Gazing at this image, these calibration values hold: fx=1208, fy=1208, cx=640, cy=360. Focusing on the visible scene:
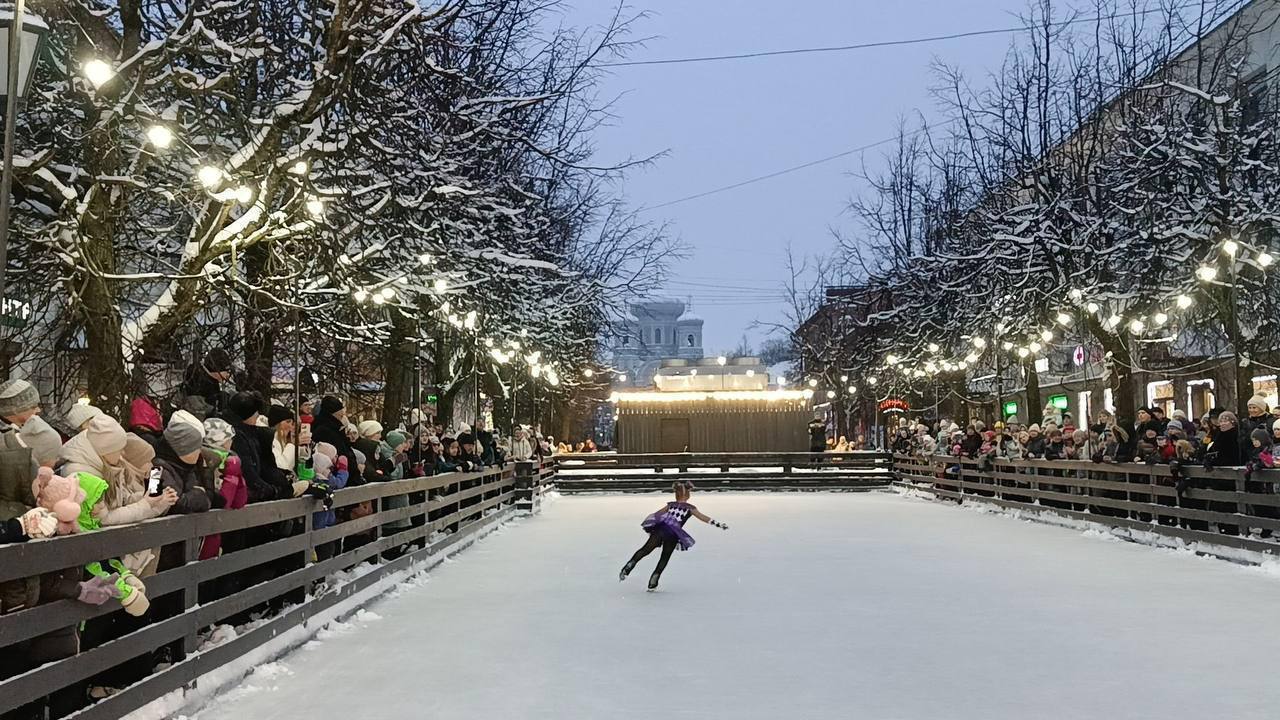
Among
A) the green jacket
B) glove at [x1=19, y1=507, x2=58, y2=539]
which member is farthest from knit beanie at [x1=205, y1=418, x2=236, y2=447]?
glove at [x1=19, y1=507, x2=58, y2=539]

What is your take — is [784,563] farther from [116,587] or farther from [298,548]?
[116,587]

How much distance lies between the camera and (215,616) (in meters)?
7.01

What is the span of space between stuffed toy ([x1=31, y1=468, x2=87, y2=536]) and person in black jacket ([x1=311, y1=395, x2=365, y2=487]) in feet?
21.1

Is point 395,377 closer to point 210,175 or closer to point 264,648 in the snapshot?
point 210,175

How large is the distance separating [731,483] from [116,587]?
107 ft

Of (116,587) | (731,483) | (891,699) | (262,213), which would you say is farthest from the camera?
Answer: (731,483)

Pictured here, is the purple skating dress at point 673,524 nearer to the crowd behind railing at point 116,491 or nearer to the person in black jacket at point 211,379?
the crowd behind railing at point 116,491

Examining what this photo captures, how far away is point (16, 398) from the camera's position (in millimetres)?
5980

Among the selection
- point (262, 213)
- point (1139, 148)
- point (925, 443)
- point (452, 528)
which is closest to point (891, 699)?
point (262, 213)

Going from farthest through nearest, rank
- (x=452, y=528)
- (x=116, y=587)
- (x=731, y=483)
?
1. (x=731, y=483)
2. (x=452, y=528)
3. (x=116, y=587)

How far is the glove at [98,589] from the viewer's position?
5.21 meters

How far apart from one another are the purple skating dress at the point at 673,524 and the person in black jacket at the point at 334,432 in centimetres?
293

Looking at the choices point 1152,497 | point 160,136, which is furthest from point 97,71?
point 1152,497

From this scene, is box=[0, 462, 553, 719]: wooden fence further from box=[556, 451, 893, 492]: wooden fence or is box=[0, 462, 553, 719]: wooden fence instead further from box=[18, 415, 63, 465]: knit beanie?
box=[556, 451, 893, 492]: wooden fence
